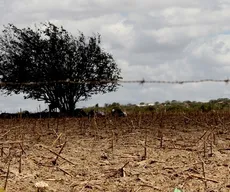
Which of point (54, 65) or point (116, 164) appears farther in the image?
point (54, 65)

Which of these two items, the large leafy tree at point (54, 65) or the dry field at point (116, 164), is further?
the large leafy tree at point (54, 65)

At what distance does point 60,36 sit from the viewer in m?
29.8

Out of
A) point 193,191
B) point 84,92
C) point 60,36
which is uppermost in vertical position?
point 60,36

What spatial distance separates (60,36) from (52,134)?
18818 mm

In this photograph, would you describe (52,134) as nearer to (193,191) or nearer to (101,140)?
(101,140)

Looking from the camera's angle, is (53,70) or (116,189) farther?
(53,70)

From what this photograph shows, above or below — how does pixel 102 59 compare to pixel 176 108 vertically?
above

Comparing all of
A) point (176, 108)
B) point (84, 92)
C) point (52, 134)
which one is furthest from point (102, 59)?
point (52, 134)

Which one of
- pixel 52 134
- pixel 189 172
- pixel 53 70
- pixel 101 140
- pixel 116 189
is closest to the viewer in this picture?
pixel 116 189

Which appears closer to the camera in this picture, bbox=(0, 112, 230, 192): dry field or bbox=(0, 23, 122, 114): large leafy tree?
bbox=(0, 112, 230, 192): dry field

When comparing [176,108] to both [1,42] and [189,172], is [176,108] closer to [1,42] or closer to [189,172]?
[1,42]

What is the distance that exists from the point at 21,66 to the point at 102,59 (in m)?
3.75

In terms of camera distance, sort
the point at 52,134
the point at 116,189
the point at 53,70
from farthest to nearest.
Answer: the point at 53,70 → the point at 52,134 → the point at 116,189

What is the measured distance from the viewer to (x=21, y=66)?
3027 centimetres
